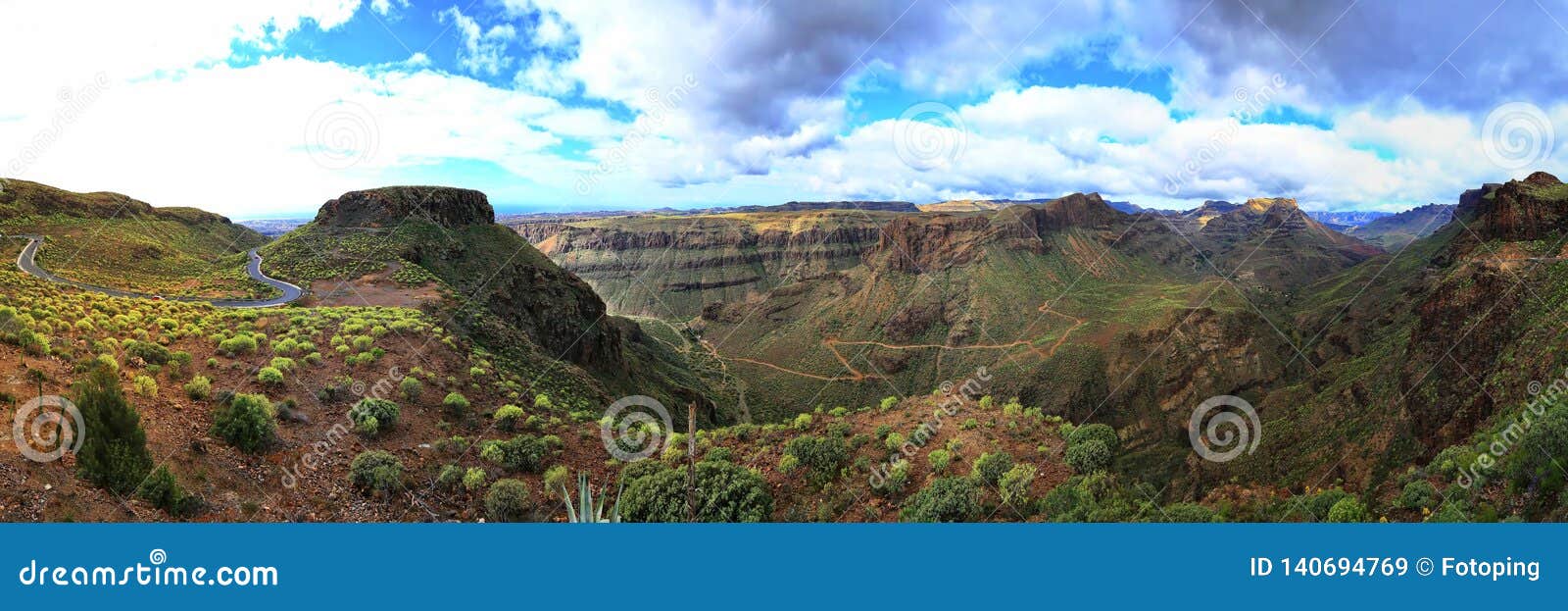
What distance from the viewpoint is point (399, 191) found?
167 feet

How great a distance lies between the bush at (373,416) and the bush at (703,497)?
7.32 m

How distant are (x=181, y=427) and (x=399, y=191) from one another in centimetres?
4293

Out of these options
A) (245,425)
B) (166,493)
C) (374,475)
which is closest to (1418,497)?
(374,475)

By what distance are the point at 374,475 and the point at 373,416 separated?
3.28 metres

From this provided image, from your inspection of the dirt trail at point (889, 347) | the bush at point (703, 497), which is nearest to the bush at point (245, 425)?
the bush at point (703, 497)

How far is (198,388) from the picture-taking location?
15.2 meters

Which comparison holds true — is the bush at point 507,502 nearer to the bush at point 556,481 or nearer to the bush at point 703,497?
the bush at point 556,481

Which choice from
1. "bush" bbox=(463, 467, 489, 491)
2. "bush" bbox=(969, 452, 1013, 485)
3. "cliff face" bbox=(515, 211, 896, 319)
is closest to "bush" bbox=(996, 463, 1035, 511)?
"bush" bbox=(969, 452, 1013, 485)

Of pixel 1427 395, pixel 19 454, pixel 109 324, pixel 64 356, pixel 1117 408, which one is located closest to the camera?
pixel 19 454

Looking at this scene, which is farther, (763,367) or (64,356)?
(763,367)

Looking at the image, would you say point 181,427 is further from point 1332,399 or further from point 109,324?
point 1332,399

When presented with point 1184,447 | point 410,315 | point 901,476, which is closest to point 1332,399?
point 1184,447

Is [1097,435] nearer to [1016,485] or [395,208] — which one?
[1016,485]

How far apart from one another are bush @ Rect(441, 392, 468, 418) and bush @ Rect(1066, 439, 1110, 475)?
18060mm
